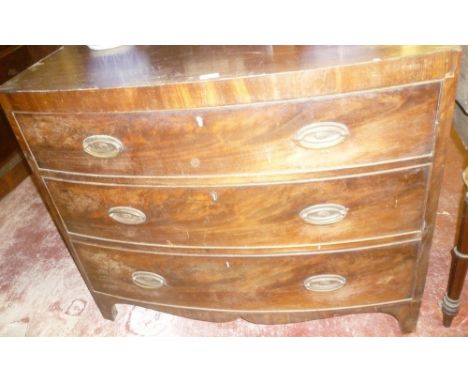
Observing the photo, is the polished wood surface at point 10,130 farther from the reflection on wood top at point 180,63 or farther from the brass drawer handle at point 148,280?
the brass drawer handle at point 148,280

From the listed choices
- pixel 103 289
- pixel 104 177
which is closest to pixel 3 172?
pixel 103 289

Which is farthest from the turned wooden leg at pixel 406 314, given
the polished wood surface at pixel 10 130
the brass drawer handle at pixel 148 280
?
the polished wood surface at pixel 10 130

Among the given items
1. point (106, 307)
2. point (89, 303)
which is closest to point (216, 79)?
point (106, 307)

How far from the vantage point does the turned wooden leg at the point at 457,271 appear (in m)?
1.13

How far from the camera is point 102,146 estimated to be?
1.01 metres

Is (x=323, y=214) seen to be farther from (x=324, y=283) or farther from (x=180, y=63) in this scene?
(x=180, y=63)

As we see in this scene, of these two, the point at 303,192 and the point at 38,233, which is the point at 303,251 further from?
the point at 38,233

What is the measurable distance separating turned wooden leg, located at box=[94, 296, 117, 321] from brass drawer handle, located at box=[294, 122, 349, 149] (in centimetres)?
101

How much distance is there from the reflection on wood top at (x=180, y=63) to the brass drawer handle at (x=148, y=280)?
64 cm

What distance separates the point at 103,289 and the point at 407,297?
3.46 feet

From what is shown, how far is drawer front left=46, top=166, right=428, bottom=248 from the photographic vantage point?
981mm

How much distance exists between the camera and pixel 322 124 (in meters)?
0.87

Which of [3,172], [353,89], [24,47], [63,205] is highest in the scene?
[24,47]

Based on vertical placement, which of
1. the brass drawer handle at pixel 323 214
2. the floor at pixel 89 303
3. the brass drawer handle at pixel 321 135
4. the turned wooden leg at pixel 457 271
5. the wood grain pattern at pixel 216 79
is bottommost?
the floor at pixel 89 303
